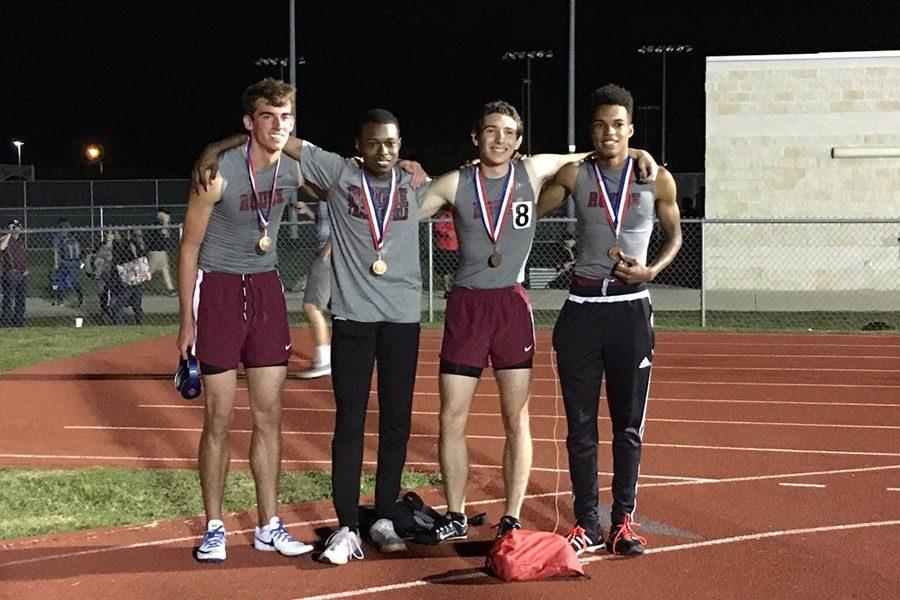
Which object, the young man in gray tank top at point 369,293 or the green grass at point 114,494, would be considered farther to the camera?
the green grass at point 114,494

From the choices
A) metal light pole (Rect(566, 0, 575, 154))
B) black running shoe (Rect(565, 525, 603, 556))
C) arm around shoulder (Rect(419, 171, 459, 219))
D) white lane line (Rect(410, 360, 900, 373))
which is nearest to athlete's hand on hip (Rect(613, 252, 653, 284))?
arm around shoulder (Rect(419, 171, 459, 219))

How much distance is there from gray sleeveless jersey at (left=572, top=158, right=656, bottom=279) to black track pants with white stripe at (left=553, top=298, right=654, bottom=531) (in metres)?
0.21

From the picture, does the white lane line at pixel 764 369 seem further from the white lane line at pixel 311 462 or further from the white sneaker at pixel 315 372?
the white lane line at pixel 311 462

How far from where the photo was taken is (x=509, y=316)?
5.50m

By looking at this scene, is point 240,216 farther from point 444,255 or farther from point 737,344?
point 444,255

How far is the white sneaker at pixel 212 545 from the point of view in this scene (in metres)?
5.32

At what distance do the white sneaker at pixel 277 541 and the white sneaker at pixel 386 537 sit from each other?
1.02 ft

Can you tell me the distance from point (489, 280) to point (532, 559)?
1308 mm

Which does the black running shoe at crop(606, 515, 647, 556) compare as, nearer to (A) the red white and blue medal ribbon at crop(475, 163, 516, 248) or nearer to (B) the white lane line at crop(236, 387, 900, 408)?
(A) the red white and blue medal ribbon at crop(475, 163, 516, 248)

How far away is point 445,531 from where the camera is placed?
557 centimetres

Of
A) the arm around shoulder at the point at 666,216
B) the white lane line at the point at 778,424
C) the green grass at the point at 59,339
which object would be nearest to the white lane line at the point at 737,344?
the green grass at the point at 59,339

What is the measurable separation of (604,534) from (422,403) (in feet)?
14.6

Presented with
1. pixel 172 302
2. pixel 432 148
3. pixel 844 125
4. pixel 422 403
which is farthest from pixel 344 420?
pixel 432 148

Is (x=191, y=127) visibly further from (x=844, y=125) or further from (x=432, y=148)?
(x=844, y=125)
